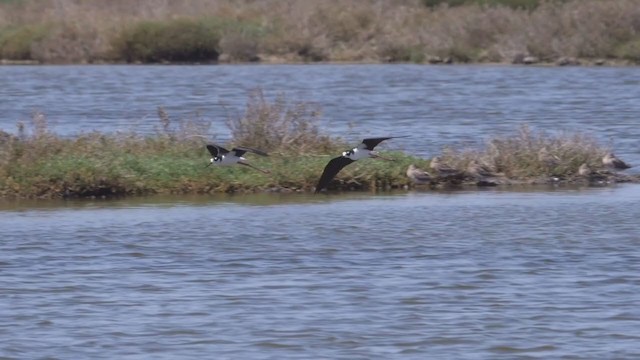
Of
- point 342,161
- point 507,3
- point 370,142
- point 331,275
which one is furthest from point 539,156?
point 507,3

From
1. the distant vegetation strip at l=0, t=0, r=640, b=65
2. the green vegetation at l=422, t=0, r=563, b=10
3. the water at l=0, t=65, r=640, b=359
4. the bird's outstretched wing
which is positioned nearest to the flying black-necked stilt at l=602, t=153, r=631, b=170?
the water at l=0, t=65, r=640, b=359

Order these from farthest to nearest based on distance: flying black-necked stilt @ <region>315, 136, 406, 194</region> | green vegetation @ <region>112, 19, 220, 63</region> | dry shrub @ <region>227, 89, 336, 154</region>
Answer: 1. green vegetation @ <region>112, 19, 220, 63</region>
2. dry shrub @ <region>227, 89, 336, 154</region>
3. flying black-necked stilt @ <region>315, 136, 406, 194</region>

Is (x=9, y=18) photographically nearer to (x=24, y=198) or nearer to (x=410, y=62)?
(x=410, y=62)

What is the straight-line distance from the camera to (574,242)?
13859 millimetres

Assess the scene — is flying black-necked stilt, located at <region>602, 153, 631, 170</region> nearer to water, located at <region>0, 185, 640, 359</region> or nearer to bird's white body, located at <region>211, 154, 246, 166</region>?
water, located at <region>0, 185, 640, 359</region>

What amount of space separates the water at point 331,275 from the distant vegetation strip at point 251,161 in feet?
0.69

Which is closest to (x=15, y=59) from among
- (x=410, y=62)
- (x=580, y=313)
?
(x=410, y=62)

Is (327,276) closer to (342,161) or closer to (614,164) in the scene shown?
(342,161)

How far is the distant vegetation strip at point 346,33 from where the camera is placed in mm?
37438

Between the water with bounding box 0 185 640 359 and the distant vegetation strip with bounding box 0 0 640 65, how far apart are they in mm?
21158

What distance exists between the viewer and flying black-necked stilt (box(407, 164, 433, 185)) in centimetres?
1683

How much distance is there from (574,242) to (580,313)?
2953 mm

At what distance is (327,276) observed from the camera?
487 inches

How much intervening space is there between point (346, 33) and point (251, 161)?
85.9 feet
